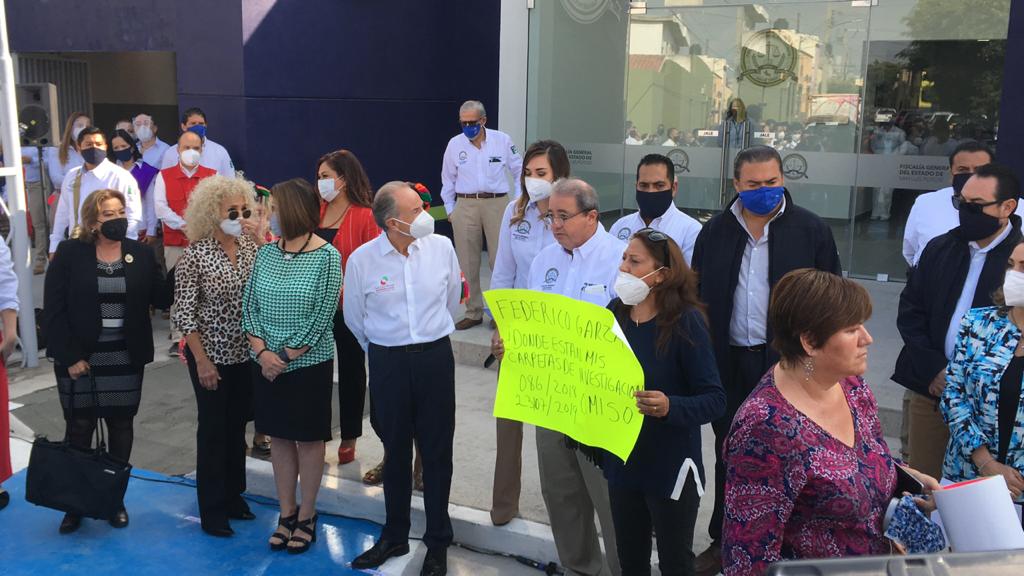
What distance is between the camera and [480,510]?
5059mm

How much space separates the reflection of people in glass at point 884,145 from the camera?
32.4 ft

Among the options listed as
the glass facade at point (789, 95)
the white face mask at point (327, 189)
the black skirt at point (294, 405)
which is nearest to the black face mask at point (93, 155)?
the white face mask at point (327, 189)

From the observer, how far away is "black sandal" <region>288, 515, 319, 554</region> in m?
4.78

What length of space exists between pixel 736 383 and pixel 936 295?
3.22 ft

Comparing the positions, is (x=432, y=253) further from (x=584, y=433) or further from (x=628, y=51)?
(x=628, y=51)

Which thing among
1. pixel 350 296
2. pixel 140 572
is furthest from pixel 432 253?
pixel 140 572

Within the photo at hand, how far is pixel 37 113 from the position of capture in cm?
970

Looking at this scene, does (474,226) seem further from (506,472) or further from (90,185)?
(506,472)

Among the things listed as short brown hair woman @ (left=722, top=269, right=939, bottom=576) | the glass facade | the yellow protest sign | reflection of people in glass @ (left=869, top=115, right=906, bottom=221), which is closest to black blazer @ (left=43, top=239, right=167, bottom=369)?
the yellow protest sign

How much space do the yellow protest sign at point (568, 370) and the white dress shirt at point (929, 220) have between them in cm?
315

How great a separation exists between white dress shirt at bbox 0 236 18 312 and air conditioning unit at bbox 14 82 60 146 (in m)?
5.21

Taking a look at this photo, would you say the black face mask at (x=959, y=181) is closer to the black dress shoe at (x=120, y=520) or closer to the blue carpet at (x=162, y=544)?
the blue carpet at (x=162, y=544)

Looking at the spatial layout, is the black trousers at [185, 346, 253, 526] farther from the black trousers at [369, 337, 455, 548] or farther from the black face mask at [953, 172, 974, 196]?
the black face mask at [953, 172, 974, 196]

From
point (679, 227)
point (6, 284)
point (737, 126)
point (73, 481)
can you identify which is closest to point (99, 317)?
point (6, 284)
